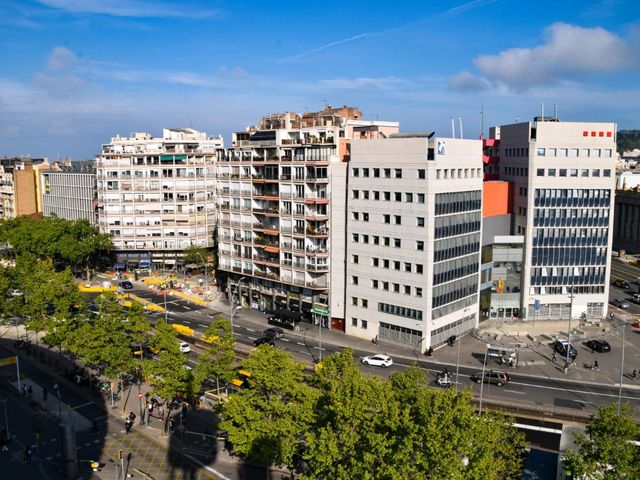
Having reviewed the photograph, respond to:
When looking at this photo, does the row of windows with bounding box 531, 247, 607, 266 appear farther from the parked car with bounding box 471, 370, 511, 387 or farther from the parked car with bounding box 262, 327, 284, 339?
the parked car with bounding box 262, 327, 284, 339

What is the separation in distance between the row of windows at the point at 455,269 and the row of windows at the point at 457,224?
160 inches

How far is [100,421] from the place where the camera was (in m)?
60.8

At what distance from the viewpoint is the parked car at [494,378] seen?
70188 millimetres

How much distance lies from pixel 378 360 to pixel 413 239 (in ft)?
57.0

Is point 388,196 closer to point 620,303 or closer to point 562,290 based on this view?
point 562,290

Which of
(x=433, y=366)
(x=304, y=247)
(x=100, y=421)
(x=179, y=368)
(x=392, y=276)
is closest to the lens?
(x=179, y=368)

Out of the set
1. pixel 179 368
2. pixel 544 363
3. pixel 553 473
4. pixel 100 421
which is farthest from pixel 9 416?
pixel 544 363

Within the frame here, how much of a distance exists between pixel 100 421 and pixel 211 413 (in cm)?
1108

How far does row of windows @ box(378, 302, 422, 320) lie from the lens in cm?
8294

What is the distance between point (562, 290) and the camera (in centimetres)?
9825

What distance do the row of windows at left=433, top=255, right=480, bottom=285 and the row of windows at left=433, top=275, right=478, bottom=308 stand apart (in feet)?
2.79

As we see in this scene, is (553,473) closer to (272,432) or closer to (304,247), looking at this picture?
(272,432)

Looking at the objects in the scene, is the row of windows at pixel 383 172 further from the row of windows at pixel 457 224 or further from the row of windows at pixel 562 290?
the row of windows at pixel 562 290

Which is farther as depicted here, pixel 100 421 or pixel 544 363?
pixel 544 363
